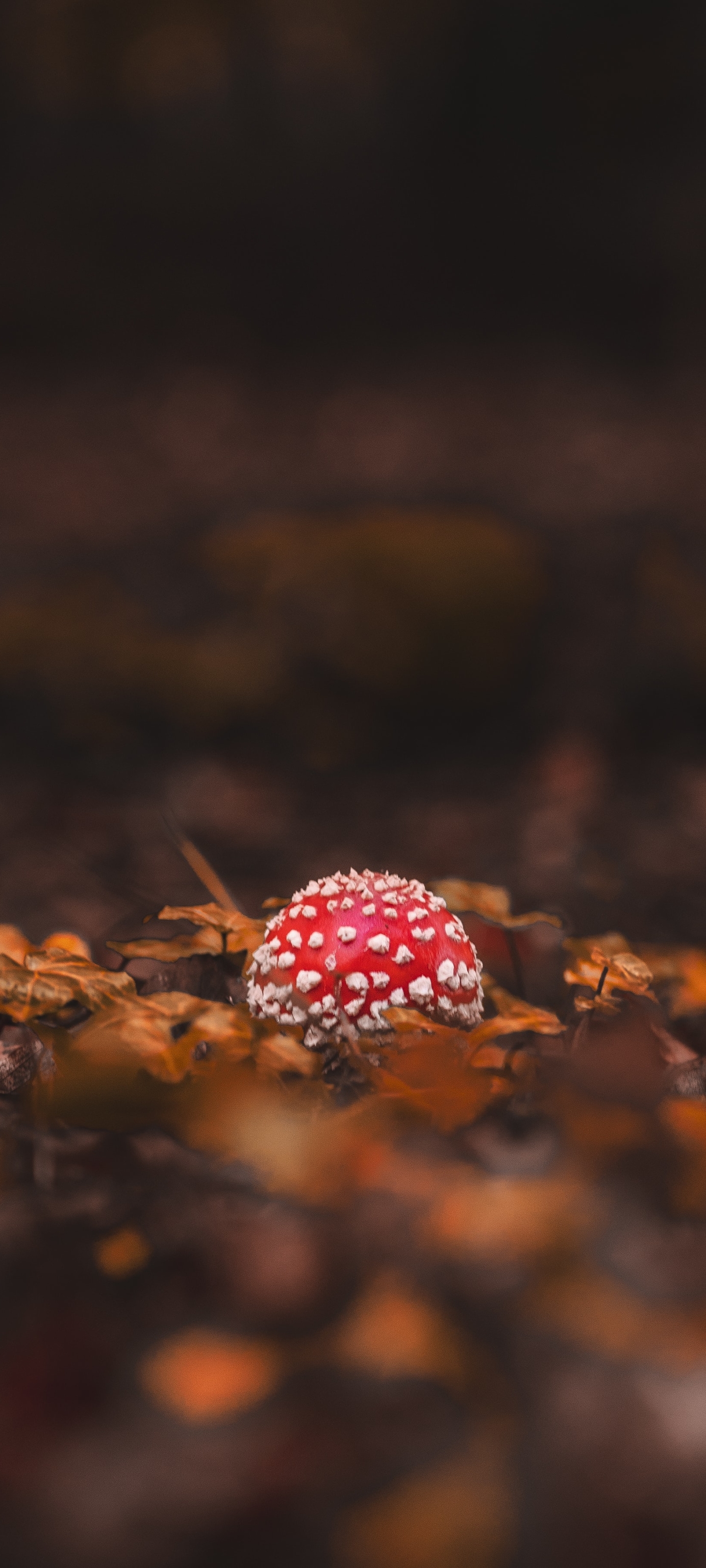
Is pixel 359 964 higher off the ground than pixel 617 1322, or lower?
lower

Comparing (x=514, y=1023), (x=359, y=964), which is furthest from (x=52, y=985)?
(x=514, y=1023)

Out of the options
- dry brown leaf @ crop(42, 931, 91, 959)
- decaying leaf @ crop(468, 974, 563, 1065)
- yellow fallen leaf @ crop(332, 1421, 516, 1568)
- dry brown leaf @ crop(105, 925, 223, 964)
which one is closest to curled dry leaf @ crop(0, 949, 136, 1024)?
dry brown leaf @ crop(105, 925, 223, 964)

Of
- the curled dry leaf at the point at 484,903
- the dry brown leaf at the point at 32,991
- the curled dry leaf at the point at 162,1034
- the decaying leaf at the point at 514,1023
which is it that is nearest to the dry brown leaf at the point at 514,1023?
the decaying leaf at the point at 514,1023

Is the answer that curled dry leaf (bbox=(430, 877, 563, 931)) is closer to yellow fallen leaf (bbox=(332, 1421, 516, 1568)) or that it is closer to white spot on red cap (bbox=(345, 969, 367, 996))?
white spot on red cap (bbox=(345, 969, 367, 996))

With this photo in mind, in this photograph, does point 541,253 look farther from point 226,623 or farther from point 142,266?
point 226,623

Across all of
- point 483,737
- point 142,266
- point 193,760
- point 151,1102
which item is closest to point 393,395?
point 142,266

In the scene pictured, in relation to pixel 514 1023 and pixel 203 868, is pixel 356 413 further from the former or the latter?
pixel 514 1023
